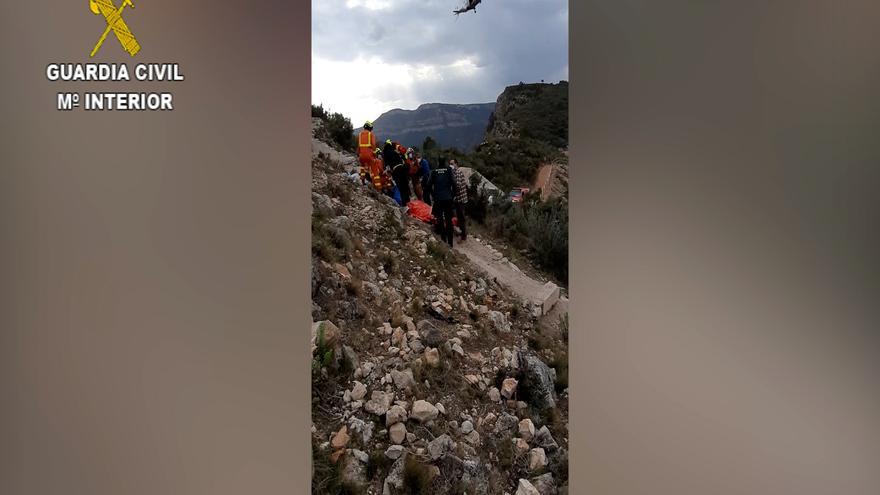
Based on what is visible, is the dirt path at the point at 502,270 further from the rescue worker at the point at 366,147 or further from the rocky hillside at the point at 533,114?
the rocky hillside at the point at 533,114

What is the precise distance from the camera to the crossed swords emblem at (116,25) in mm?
1869

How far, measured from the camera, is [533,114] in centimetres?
2173

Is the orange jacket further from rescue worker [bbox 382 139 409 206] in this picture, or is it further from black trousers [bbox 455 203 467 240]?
black trousers [bbox 455 203 467 240]

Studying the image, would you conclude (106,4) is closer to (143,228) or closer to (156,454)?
(143,228)

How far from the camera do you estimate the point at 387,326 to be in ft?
12.6

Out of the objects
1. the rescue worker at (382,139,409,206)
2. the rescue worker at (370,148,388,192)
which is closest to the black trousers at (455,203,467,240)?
the rescue worker at (382,139,409,206)

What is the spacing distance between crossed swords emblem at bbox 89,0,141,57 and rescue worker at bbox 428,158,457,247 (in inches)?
165

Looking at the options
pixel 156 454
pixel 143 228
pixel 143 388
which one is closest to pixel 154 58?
pixel 143 228

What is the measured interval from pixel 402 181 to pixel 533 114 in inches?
653

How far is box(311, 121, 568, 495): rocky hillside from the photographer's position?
2.89 meters

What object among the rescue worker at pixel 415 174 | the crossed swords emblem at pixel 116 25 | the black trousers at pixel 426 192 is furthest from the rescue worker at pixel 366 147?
the crossed swords emblem at pixel 116 25

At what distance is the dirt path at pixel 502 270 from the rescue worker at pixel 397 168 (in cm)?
115

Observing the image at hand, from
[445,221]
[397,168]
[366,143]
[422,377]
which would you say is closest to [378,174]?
[397,168]

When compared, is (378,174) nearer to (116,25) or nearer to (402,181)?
(402,181)
